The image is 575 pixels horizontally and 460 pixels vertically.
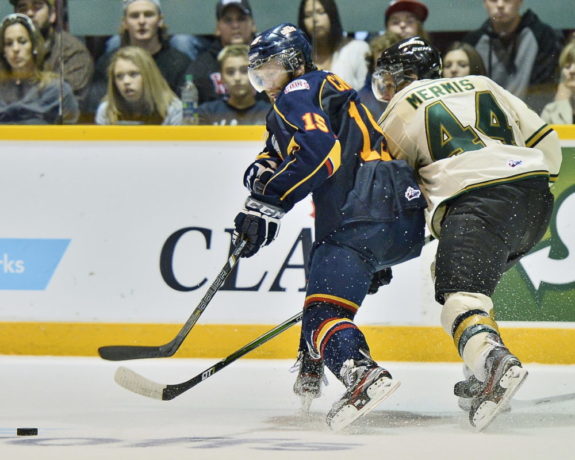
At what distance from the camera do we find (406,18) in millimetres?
4738

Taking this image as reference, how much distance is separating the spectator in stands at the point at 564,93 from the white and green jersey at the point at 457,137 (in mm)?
1320

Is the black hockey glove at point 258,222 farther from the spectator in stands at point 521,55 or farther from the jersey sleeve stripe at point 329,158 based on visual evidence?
the spectator in stands at point 521,55

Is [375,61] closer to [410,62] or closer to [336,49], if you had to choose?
[336,49]

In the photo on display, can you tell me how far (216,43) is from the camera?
4844mm

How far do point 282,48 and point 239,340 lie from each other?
5.47 ft

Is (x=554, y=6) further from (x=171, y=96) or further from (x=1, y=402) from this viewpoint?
(x=1, y=402)

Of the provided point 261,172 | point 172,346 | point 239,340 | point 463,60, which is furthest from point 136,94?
point 172,346

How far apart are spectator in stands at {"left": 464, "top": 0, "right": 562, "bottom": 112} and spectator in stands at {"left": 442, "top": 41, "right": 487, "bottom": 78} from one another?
2 cm

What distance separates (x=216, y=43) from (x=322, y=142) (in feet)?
6.22

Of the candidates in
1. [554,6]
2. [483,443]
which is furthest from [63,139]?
[483,443]

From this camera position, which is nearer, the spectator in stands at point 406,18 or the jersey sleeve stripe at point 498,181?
the jersey sleeve stripe at point 498,181

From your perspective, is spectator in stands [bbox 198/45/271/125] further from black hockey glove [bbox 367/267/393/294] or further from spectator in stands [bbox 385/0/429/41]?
black hockey glove [bbox 367/267/393/294]

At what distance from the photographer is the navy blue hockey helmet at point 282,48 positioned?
330 centimetres

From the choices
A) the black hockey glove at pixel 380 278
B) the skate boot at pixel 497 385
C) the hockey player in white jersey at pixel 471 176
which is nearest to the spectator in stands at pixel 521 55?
the hockey player in white jersey at pixel 471 176
